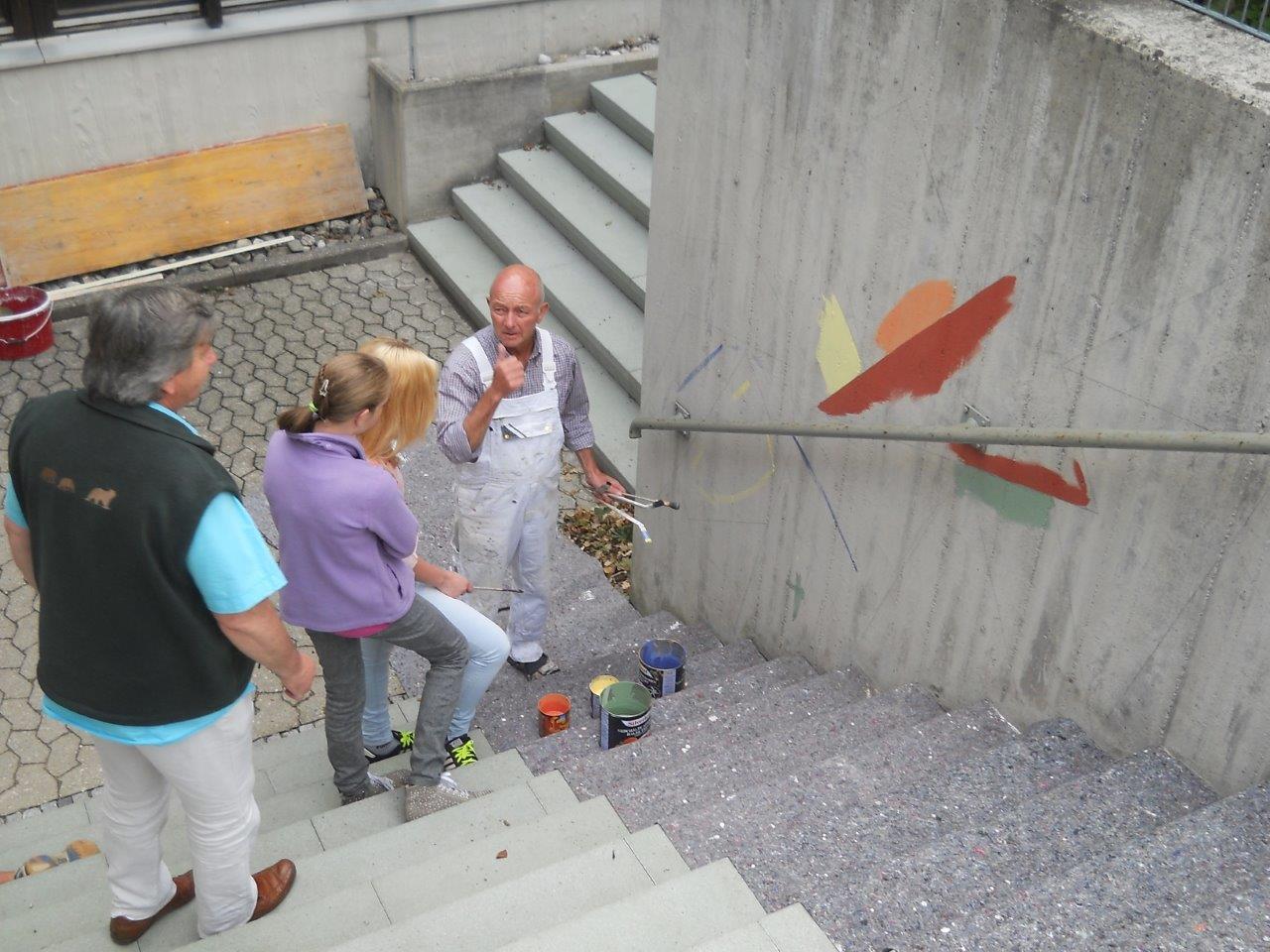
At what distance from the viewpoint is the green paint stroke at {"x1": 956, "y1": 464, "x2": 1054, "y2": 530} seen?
3.50 meters

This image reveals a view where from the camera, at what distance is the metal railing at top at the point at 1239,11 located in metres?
3.10

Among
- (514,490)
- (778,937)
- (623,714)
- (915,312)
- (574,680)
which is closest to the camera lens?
(778,937)

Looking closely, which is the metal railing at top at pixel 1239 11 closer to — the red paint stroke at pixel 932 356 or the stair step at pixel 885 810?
the red paint stroke at pixel 932 356

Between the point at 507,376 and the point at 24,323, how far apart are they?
4158 mm

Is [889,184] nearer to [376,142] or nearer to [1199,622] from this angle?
[1199,622]

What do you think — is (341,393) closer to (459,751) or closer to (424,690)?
(424,690)

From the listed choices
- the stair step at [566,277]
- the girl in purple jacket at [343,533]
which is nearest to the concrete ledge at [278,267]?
the stair step at [566,277]

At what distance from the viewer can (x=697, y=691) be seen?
457cm

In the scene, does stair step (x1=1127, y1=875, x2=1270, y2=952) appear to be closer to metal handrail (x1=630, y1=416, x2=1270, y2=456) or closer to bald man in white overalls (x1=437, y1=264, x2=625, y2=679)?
metal handrail (x1=630, y1=416, x2=1270, y2=456)

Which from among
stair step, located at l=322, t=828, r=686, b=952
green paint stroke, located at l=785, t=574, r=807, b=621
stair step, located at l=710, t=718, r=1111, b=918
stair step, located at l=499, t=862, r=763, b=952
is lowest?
green paint stroke, located at l=785, t=574, r=807, b=621

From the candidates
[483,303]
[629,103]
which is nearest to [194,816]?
[483,303]

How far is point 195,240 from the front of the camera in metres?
7.92

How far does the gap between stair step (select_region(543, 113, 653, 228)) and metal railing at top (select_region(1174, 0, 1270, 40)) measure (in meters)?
4.61

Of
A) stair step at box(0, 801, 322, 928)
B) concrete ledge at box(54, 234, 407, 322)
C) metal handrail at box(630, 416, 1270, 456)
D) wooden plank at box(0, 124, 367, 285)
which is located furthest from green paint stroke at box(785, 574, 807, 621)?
wooden plank at box(0, 124, 367, 285)
